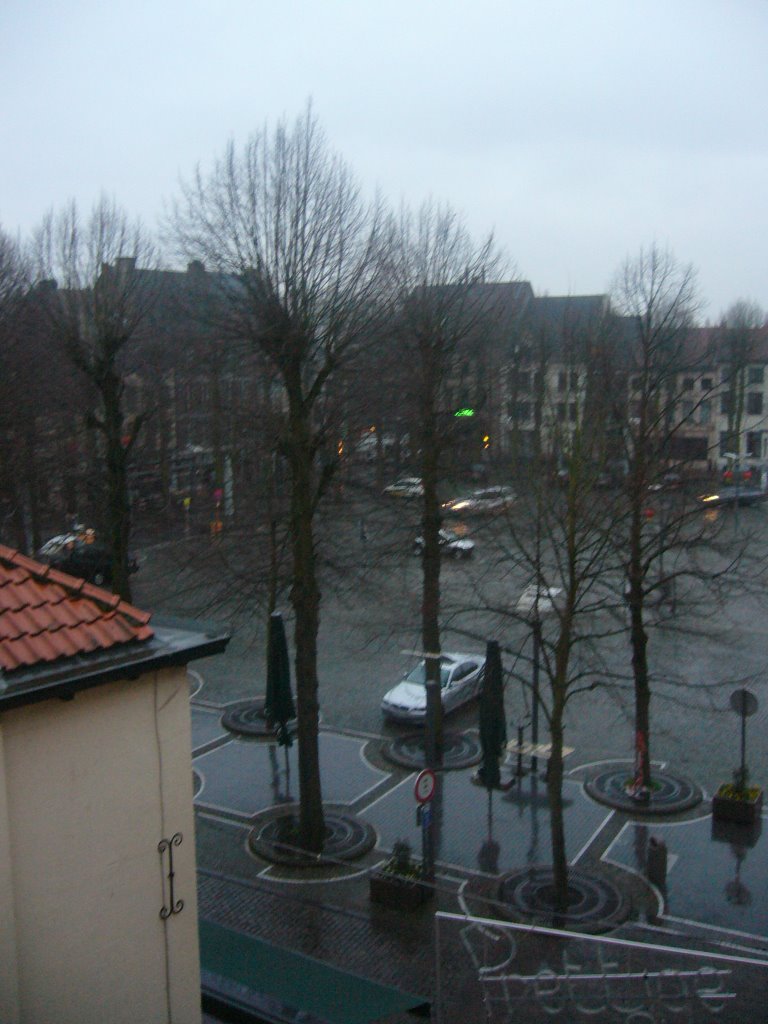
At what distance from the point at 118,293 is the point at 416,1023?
1348cm

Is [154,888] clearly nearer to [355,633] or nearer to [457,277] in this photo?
[457,277]

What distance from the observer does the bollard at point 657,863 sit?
12.8 m

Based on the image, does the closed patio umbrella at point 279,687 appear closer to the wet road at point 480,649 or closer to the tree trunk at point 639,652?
the wet road at point 480,649

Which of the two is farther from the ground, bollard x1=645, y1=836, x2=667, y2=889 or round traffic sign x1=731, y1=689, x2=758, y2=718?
round traffic sign x1=731, y1=689, x2=758, y2=718

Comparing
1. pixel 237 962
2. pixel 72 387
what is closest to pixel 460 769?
pixel 237 962

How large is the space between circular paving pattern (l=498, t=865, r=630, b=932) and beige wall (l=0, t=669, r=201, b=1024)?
6413 mm

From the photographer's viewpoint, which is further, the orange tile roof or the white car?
the white car

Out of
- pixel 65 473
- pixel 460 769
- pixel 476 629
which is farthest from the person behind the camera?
pixel 476 629

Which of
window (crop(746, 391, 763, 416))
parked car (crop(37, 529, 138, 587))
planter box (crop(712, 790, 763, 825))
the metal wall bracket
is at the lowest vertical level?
planter box (crop(712, 790, 763, 825))

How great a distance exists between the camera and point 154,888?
590 cm

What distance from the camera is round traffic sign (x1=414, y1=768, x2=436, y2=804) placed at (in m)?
11.9

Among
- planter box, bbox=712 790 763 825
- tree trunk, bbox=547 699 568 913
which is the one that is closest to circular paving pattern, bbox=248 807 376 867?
tree trunk, bbox=547 699 568 913

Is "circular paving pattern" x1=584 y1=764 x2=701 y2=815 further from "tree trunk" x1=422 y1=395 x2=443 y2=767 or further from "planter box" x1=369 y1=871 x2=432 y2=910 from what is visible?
"planter box" x1=369 y1=871 x2=432 y2=910

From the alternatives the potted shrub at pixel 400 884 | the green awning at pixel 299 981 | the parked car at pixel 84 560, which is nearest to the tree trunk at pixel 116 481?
the potted shrub at pixel 400 884
